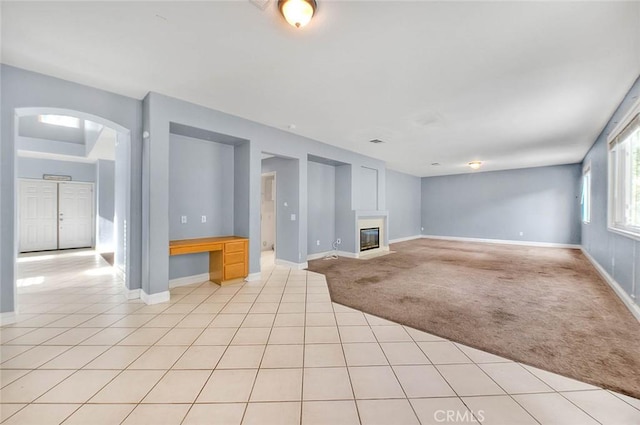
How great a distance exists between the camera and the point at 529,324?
9.06ft

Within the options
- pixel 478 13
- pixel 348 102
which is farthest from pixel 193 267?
pixel 478 13

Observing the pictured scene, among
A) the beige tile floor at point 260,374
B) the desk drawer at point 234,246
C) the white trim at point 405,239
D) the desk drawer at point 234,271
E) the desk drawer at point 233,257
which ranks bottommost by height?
the beige tile floor at point 260,374

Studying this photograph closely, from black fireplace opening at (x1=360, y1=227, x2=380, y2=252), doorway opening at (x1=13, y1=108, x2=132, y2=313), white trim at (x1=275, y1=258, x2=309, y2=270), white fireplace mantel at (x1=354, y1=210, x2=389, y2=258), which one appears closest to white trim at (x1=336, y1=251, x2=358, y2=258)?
white fireplace mantel at (x1=354, y1=210, x2=389, y2=258)

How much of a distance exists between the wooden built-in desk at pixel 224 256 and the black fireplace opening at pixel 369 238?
339cm

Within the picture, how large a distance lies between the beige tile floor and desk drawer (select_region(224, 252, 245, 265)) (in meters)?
1.00

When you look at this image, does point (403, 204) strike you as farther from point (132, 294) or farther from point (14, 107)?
point (14, 107)

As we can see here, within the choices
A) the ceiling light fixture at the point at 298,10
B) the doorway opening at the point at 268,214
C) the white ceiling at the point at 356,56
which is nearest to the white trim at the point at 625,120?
the white ceiling at the point at 356,56

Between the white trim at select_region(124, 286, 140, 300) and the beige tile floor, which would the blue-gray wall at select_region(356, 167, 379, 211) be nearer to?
the beige tile floor

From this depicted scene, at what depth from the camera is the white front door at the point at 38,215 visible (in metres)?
6.79

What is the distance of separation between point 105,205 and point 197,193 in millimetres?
5254

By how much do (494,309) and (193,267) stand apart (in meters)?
4.40

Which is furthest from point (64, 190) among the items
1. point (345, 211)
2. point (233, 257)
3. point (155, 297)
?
point (345, 211)

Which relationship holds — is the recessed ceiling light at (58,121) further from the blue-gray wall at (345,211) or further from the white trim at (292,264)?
the blue-gray wall at (345,211)

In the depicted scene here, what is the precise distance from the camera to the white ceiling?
1981 millimetres
